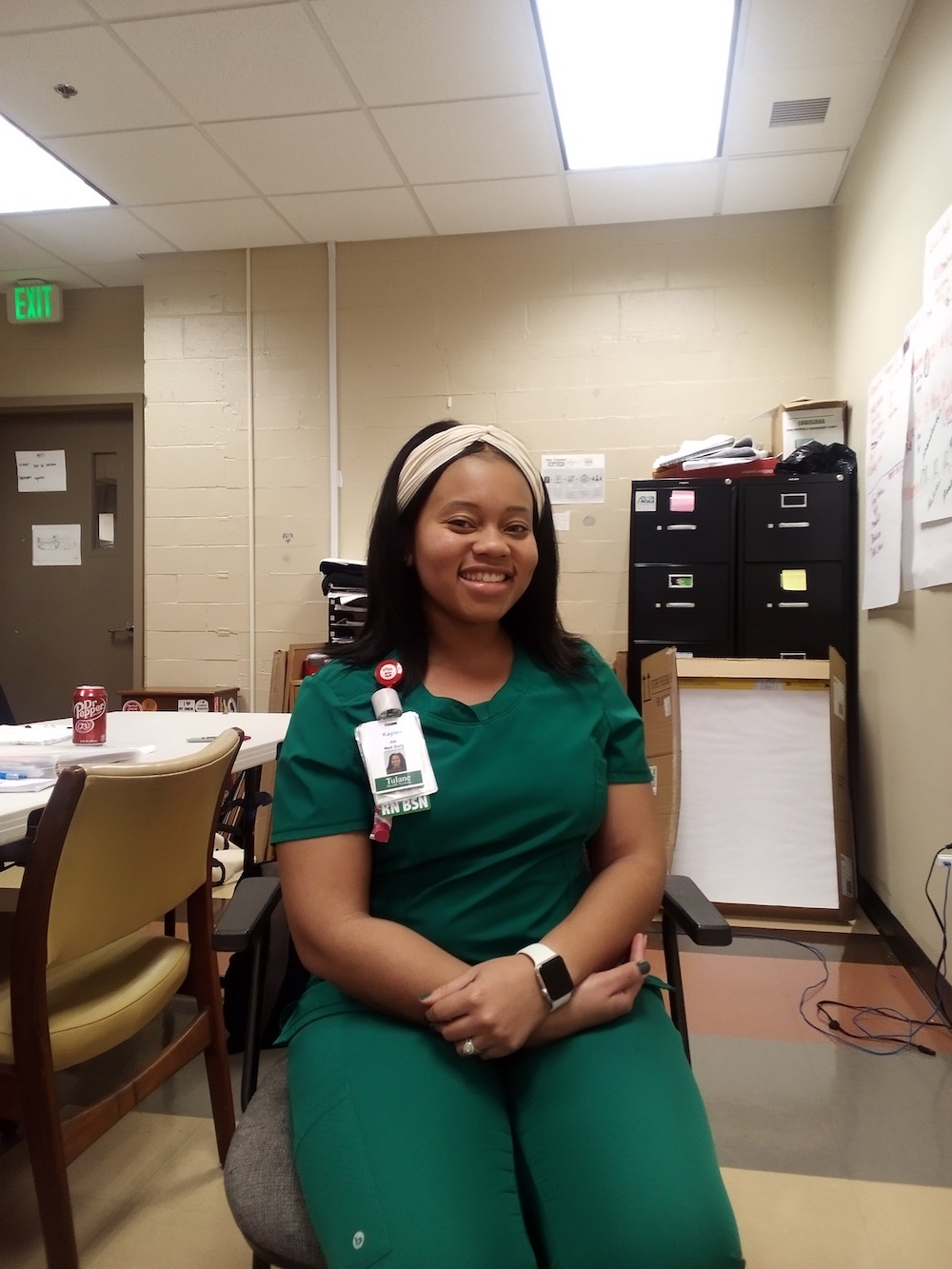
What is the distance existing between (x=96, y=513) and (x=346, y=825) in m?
4.20

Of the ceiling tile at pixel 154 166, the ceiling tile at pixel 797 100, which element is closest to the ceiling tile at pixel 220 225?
the ceiling tile at pixel 154 166

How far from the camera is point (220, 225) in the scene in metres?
3.83

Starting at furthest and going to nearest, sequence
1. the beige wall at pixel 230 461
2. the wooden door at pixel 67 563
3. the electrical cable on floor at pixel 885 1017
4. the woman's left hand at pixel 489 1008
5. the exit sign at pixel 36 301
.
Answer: the wooden door at pixel 67 563, the exit sign at pixel 36 301, the beige wall at pixel 230 461, the electrical cable on floor at pixel 885 1017, the woman's left hand at pixel 489 1008

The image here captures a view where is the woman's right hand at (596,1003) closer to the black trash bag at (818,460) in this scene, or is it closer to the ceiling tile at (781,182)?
the black trash bag at (818,460)

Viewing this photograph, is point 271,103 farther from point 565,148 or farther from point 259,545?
point 259,545

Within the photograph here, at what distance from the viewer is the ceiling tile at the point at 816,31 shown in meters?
2.45

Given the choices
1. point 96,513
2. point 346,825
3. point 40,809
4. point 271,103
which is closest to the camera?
point 346,825

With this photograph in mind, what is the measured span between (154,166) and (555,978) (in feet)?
12.0

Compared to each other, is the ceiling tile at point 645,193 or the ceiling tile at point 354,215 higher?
the ceiling tile at point 354,215

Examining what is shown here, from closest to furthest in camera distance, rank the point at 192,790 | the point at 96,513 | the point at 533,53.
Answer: the point at 192,790, the point at 533,53, the point at 96,513

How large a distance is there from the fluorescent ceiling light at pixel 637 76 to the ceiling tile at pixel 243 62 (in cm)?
77

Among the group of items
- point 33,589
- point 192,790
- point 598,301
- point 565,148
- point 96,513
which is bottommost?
point 192,790

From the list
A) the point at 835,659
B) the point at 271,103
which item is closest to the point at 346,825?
the point at 835,659

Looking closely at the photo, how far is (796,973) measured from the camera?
2.43 metres
